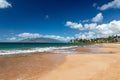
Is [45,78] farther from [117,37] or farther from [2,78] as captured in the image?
[117,37]

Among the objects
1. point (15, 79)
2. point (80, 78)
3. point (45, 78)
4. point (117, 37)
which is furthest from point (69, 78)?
point (117, 37)

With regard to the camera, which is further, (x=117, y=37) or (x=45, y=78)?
(x=117, y=37)

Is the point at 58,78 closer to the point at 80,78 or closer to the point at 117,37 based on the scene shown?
the point at 80,78

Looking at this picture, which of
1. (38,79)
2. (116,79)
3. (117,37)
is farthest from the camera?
(117,37)

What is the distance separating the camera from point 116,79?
8422 mm

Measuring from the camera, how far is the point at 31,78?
912 cm

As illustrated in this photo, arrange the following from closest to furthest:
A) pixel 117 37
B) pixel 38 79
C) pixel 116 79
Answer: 1. pixel 116 79
2. pixel 38 79
3. pixel 117 37

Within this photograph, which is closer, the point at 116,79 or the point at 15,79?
the point at 116,79

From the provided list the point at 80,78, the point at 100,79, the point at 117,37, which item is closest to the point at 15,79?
the point at 80,78

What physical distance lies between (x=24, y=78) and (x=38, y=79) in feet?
2.60

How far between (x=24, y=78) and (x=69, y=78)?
236 centimetres

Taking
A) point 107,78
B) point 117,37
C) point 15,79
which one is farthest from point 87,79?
point 117,37

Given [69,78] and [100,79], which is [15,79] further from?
[100,79]

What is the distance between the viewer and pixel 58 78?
9125 millimetres
